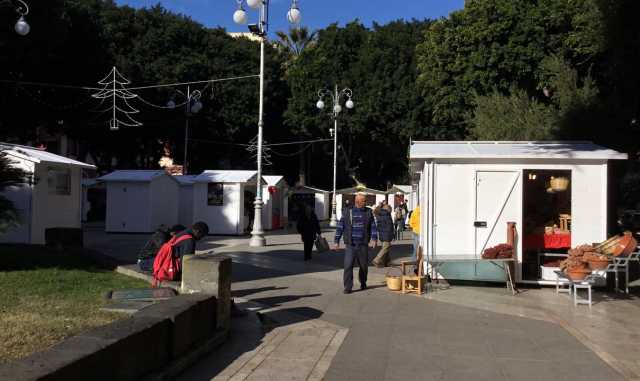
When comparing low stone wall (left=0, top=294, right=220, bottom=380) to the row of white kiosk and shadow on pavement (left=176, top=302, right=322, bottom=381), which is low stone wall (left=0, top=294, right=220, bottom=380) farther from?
the row of white kiosk

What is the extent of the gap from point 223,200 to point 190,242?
18.9 metres

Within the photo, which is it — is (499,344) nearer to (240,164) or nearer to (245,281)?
(245,281)

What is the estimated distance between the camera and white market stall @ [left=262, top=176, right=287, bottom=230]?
3190cm

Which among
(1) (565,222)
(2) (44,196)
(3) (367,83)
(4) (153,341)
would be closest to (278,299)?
(4) (153,341)

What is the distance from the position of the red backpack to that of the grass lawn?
88 centimetres

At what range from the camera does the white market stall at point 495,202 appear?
12.6 m

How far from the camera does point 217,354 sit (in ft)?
23.4

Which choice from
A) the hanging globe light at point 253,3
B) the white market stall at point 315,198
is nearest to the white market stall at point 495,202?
the hanging globe light at point 253,3

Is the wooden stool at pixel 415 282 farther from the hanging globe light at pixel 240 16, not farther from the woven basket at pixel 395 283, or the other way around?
the hanging globe light at pixel 240 16

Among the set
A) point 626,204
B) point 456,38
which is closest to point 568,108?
point 626,204

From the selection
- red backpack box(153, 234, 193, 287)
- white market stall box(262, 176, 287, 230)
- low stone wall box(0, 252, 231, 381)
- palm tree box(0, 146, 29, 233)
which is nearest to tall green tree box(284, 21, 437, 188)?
white market stall box(262, 176, 287, 230)

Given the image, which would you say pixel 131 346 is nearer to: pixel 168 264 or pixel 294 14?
pixel 168 264

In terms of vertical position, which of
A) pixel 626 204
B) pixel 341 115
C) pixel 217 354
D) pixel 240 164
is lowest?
pixel 217 354

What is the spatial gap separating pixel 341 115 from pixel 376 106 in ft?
9.24
